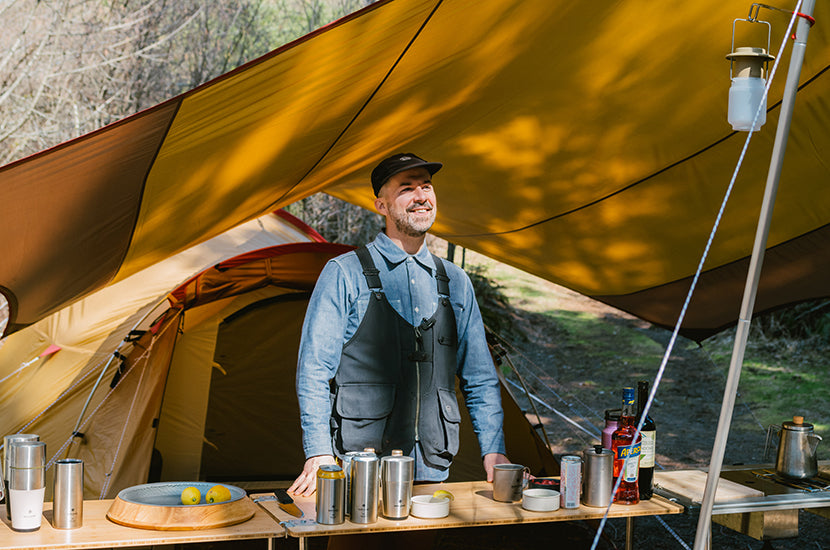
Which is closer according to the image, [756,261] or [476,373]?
[756,261]

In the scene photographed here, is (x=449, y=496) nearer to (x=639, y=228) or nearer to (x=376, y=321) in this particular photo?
(x=376, y=321)

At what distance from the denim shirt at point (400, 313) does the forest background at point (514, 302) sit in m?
4.29

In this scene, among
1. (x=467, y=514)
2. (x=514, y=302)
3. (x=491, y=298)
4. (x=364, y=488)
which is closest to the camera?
(x=364, y=488)

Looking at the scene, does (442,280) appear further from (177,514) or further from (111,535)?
(111,535)

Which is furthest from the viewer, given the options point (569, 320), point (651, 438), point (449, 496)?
point (569, 320)

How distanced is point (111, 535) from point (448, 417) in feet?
3.15

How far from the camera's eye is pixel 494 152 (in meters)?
3.13

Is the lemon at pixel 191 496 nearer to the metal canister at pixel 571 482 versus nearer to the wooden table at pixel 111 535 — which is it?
the wooden table at pixel 111 535

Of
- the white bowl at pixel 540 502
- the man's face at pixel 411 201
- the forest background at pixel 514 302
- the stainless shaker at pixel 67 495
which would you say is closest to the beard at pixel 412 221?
the man's face at pixel 411 201

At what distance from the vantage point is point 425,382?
7.40 ft

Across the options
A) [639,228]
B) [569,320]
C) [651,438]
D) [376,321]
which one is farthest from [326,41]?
[569,320]

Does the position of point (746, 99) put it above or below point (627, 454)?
above

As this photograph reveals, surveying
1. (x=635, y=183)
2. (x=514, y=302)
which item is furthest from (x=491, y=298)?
(x=635, y=183)

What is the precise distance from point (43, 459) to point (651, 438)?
151 centimetres
